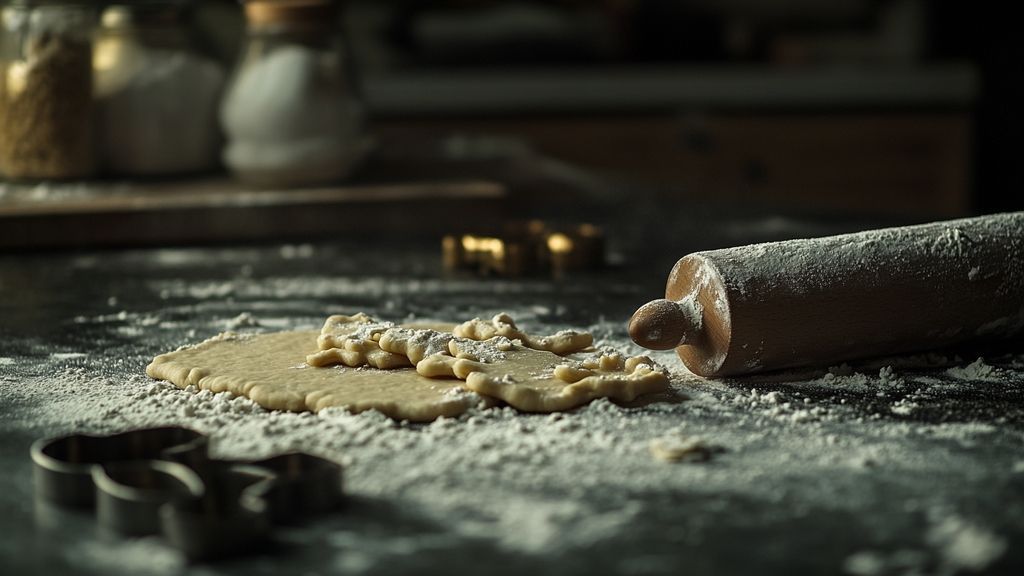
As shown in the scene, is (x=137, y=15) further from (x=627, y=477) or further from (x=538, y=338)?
(x=627, y=477)

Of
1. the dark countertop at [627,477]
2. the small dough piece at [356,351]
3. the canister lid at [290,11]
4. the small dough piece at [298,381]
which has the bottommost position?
the dark countertop at [627,477]

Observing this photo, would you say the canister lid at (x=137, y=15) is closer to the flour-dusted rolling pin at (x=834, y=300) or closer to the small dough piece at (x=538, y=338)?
the small dough piece at (x=538, y=338)

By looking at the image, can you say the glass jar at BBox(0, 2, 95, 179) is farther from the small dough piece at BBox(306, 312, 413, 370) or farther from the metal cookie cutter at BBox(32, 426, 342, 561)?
the metal cookie cutter at BBox(32, 426, 342, 561)

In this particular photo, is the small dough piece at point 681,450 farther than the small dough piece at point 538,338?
No

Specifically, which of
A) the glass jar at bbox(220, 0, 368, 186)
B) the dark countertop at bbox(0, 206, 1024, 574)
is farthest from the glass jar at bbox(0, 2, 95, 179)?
the dark countertop at bbox(0, 206, 1024, 574)

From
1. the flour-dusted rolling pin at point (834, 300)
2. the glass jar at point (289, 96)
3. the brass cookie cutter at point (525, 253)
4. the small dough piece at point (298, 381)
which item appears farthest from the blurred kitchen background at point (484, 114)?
the flour-dusted rolling pin at point (834, 300)

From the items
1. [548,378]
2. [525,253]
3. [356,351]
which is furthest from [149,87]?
[548,378]

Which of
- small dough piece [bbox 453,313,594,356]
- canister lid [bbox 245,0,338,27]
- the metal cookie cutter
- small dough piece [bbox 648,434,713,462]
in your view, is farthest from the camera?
canister lid [bbox 245,0,338,27]
